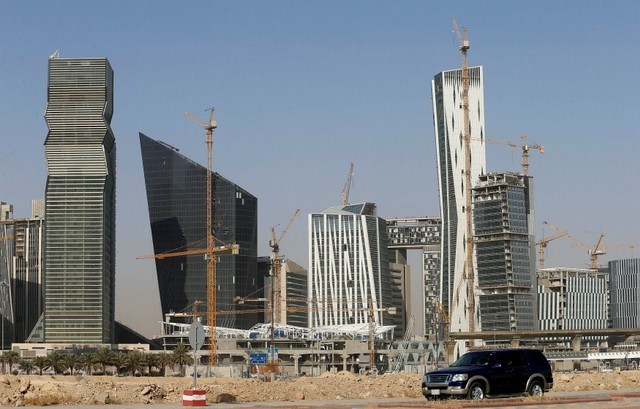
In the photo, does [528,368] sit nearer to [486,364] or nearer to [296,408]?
[486,364]

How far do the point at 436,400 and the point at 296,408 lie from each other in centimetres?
Result: 669

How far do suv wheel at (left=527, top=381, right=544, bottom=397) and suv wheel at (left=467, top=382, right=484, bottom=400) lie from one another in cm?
284

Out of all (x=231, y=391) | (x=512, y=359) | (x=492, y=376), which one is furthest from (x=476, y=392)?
(x=231, y=391)

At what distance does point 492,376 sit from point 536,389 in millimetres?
2958

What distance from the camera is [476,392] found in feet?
147

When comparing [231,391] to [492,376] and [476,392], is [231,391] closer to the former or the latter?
[476,392]

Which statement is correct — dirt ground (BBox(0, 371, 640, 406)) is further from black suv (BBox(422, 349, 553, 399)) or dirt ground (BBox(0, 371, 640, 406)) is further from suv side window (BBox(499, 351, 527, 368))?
suv side window (BBox(499, 351, 527, 368))

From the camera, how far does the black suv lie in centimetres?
4481

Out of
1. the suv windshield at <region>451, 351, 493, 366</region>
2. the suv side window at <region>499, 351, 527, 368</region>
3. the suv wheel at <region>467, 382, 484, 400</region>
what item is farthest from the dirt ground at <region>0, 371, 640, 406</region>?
the suv wheel at <region>467, 382, 484, 400</region>

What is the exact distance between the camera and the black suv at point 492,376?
44812 millimetres

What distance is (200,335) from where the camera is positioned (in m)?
45.0

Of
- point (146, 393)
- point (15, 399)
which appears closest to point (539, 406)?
point (146, 393)

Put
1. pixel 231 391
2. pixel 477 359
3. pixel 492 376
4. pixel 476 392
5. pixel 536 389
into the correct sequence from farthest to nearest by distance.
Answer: pixel 231 391 → pixel 536 389 → pixel 477 359 → pixel 492 376 → pixel 476 392

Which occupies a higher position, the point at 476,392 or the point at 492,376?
the point at 492,376
